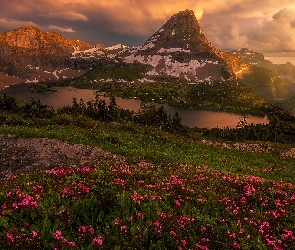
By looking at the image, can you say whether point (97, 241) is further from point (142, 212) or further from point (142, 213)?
point (142, 212)

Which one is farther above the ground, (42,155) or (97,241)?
(97,241)

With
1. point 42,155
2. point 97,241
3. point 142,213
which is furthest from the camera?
point 42,155

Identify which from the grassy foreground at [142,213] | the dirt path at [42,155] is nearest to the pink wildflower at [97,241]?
the grassy foreground at [142,213]

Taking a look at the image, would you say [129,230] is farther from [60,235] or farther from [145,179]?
[145,179]

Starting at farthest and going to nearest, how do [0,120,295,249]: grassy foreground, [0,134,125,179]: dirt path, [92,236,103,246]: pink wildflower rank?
[0,134,125,179]: dirt path
[0,120,295,249]: grassy foreground
[92,236,103,246]: pink wildflower

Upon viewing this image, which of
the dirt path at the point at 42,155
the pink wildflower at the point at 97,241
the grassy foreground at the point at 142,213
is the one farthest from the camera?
the dirt path at the point at 42,155

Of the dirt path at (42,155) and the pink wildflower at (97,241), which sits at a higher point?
the pink wildflower at (97,241)

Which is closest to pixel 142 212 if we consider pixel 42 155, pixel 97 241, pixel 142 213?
pixel 142 213

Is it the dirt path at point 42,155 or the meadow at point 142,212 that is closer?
the meadow at point 142,212

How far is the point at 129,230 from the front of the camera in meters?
9.34

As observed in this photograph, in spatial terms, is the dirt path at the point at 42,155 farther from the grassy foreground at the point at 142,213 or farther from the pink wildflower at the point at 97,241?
the pink wildflower at the point at 97,241

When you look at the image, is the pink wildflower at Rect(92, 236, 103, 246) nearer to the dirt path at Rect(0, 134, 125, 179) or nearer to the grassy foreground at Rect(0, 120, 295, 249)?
the grassy foreground at Rect(0, 120, 295, 249)

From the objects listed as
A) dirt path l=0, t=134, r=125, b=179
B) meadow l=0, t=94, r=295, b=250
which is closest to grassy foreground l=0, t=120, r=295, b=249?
meadow l=0, t=94, r=295, b=250

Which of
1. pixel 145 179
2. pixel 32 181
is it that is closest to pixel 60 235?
pixel 32 181
